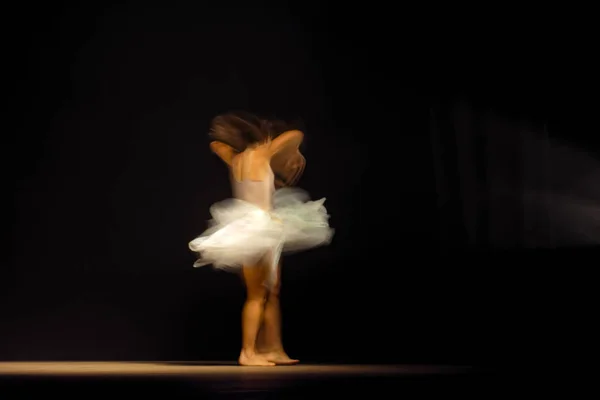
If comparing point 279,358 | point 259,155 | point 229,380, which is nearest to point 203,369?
point 279,358

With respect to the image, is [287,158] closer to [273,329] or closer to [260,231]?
[260,231]

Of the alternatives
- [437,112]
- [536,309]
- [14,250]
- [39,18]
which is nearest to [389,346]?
[536,309]

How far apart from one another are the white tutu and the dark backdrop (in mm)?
283

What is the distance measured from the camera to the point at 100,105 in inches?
203

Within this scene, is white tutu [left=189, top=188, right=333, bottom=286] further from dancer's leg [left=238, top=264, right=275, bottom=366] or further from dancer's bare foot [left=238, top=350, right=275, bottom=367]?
dancer's bare foot [left=238, top=350, right=275, bottom=367]

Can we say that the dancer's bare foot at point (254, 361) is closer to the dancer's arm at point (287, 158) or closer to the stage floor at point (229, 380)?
the stage floor at point (229, 380)

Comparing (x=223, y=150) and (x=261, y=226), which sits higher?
(x=223, y=150)

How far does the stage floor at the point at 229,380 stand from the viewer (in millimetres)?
3135

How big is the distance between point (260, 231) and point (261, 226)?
0.02 m

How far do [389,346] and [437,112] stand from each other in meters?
1.13

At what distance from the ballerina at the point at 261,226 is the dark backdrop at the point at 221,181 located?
0.80 feet

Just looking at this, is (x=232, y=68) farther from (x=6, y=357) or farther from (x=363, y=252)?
(x=6, y=357)

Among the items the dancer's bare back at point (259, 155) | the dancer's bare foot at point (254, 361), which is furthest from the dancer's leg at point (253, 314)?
the dancer's bare back at point (259, 155)

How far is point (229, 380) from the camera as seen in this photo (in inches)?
143
